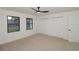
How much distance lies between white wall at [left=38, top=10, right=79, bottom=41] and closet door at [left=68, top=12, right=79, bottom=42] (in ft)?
0.57

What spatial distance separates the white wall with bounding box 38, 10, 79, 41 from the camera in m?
6.67

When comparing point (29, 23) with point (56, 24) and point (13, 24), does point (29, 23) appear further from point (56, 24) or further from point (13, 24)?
point (56, 24)

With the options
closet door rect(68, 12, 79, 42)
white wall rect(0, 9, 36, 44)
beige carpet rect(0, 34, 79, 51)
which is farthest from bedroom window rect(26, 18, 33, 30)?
closet door rect(68, 12, 79, 42)

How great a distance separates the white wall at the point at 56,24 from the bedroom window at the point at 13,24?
327 centimetres

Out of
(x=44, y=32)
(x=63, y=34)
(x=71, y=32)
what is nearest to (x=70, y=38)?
(x=71, y=32)

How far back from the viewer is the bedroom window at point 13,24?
236 inches

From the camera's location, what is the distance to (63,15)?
7.08 metres

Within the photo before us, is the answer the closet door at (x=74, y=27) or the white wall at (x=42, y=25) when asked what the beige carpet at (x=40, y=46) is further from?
the white wall at (x=42, y=25)

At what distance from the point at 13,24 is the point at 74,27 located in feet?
14.4

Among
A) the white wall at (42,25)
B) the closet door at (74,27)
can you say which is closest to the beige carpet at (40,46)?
the closet door at (74,27)
